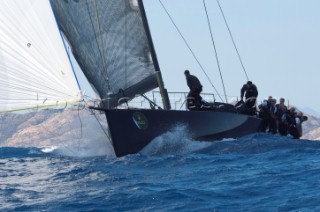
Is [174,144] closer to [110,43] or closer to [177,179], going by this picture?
[110,43]

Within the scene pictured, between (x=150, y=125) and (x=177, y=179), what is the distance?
3.95 metres

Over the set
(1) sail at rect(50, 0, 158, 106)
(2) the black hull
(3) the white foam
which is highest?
(1) sail at rect(50, 0, 158, 106)

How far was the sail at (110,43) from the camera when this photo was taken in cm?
1775

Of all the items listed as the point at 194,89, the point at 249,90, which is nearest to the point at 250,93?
the point at 249,90

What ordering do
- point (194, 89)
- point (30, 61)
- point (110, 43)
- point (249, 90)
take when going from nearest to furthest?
point (30, 61), point (110, 43), point (194, 89), point (249, 90)

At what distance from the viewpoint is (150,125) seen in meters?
17.6

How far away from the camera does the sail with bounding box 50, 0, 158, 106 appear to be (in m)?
17.8

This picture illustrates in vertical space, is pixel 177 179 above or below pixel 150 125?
below

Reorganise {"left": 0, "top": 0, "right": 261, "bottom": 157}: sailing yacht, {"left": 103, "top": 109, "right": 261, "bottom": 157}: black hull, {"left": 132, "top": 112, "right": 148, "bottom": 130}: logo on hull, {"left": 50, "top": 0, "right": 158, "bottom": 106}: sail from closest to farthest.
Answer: {"left": 0, "top": 0, "right": 261, "bottom": 157}: sailing yacht < {"left": 103, "top": 109, "right": 261, "bottom": 157}: black hull < {"left": 132, "top": 112, "right": 148, "bottom": 130}: logo on hull < {"left": 50, "top": 0, "right": 158, "bottom": 106}: sail

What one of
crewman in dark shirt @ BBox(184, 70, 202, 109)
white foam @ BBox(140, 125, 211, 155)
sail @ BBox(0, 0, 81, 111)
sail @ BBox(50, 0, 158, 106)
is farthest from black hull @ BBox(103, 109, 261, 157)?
sail @ BBox(0, 0, 81, 111)

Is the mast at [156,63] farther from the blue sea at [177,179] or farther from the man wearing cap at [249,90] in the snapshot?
the man wearing cap at [249,90]

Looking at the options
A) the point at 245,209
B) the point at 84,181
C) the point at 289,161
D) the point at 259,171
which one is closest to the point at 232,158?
the point at 289,161

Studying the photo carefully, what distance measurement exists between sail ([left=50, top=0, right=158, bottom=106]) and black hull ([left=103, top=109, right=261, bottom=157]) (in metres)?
1.06

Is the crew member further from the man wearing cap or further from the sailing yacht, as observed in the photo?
the sailing yacht
